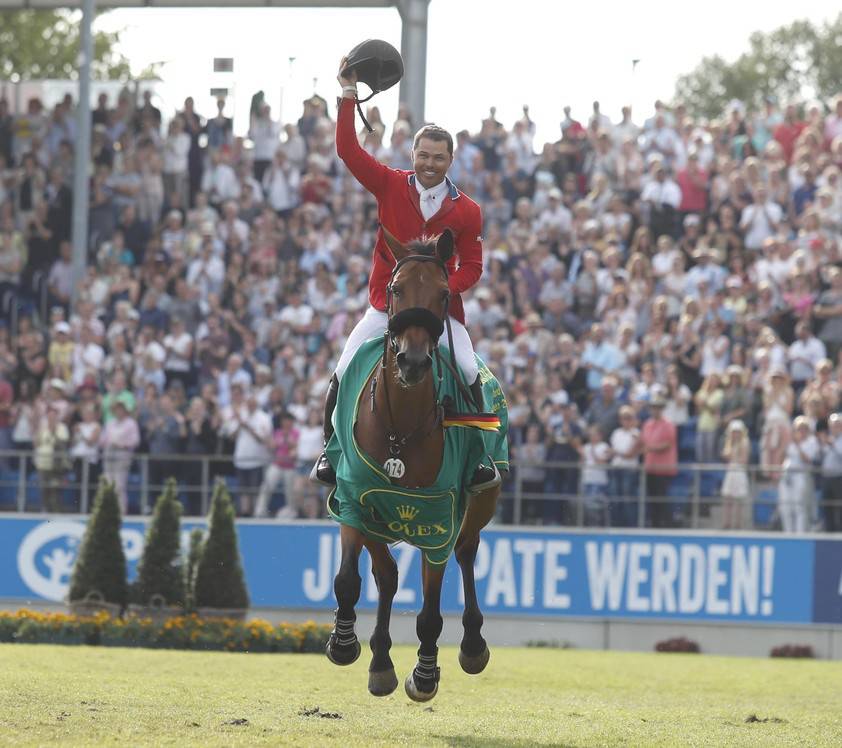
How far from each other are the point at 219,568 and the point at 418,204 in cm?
945

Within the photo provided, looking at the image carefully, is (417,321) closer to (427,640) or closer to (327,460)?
(327,460)

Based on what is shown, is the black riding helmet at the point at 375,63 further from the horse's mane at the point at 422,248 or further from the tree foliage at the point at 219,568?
the tree foliage at the point at 219,568

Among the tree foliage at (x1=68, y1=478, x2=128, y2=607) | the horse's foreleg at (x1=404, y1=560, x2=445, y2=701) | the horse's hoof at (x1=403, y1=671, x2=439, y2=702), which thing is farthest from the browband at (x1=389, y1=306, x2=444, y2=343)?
the tree foliage at (x1=68, y1=478, x2=128, y2=607)

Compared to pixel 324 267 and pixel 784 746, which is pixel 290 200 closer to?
pixel 324 267

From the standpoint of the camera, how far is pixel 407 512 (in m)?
10.4

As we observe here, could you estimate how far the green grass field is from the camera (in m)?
9.99

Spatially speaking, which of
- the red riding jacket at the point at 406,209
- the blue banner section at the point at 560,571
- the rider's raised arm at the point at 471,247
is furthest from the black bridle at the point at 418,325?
the blue banner section at the point at 560,571

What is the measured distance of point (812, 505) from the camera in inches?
812

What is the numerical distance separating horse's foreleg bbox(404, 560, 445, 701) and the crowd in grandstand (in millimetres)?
9967

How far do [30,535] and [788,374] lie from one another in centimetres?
1003

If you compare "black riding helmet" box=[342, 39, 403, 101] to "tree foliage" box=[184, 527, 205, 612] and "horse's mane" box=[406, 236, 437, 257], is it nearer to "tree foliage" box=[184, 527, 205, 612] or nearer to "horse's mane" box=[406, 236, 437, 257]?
"horse's mane" box=[406, 236, 437, 257]

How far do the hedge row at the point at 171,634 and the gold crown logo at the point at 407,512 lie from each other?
8.26m

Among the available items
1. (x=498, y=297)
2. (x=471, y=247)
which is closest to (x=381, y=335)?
(x=471, y=247)

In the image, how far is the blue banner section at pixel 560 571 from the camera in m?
21.4
